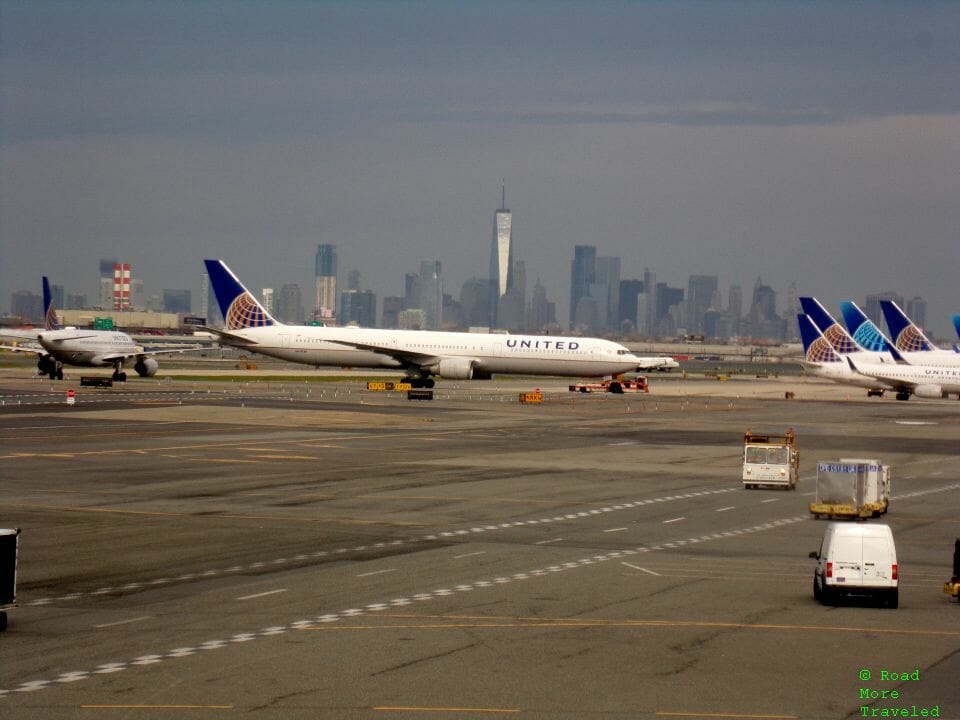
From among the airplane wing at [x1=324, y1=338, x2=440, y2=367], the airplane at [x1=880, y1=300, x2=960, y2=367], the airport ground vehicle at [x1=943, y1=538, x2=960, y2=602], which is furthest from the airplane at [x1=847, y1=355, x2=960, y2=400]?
the airport ground vehicle at [x1=943, y1=538, x2=960, y2=602]

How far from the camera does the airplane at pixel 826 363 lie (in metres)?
136

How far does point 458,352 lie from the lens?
116 metres

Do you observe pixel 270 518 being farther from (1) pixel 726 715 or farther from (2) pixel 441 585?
(1) pixel 726 715

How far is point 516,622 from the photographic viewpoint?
2316cm

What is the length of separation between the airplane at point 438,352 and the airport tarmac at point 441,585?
5084 centimetres

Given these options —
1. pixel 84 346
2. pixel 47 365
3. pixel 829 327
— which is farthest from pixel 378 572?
pixel 829 327

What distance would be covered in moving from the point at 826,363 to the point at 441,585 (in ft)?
413

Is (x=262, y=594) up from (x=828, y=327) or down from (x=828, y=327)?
down

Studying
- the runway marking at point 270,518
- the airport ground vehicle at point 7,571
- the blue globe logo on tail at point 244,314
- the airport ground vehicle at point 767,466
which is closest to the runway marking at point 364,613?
the runway marking at point 270,518

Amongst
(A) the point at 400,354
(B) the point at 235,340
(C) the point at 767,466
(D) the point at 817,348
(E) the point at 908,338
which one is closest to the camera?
(C) the point at 767,466

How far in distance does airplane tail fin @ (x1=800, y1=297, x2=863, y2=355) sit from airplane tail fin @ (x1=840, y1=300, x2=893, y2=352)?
20.0 metres

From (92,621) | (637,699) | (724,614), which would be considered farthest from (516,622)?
(92,621)

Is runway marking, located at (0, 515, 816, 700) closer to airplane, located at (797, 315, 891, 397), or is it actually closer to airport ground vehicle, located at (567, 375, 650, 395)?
airport ground vehicle, located at (567, 375, 650, 395)

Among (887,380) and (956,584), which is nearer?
(956,584)
